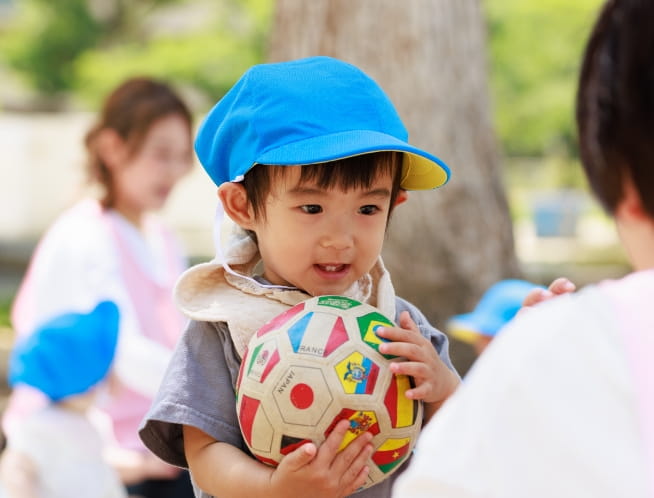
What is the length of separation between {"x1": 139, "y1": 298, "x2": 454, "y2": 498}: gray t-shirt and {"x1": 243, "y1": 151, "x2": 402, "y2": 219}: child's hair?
0.32 m

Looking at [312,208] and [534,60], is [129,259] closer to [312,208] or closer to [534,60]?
[312,208]

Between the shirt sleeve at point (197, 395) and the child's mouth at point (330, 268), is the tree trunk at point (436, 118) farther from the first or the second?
the shirt sleeve at point (197, 395)

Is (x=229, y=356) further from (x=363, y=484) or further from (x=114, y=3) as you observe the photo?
(x=114, y=3)

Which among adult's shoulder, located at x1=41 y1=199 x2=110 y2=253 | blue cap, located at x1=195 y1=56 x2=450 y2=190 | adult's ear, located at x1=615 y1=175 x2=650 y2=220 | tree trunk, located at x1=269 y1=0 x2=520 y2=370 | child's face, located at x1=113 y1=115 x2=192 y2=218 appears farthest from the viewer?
tree trunk, located at x1=269 y1=0 x2=520 y2=370

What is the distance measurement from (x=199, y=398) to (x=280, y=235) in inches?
16.4

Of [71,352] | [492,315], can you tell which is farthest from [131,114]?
[492,315]

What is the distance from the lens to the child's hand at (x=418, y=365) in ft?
6.79

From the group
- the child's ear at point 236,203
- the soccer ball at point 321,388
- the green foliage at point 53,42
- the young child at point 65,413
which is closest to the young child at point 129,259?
the young child at point 65,413

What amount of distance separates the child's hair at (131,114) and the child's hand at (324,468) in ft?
10.6

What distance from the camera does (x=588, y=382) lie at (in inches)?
50.6

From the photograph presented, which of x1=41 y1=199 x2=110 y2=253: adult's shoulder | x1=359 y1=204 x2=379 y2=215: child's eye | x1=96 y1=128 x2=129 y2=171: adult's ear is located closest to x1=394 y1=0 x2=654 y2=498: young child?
x1=359 y1=204 x2=379 y2=215: child's eye

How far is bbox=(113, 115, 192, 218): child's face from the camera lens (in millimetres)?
4988

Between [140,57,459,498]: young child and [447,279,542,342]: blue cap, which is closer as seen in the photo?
[140,57,459,498]: young child

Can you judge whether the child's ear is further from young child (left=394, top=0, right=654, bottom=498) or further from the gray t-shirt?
young child (left=394, top=0, right=654, bottom=498)
